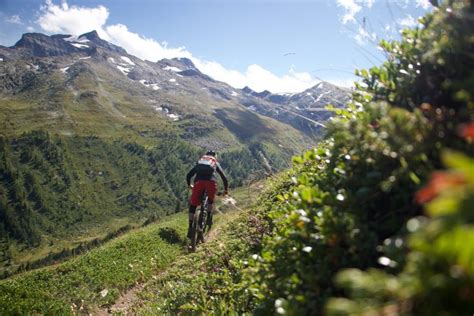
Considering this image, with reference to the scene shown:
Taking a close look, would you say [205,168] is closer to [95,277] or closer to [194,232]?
[194,232]

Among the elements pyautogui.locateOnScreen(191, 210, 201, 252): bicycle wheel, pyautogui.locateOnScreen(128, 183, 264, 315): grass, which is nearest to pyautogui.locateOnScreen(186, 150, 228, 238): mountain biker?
pyautogui.locateOnScreen(191, 210, 201, 252): bicycle wheel

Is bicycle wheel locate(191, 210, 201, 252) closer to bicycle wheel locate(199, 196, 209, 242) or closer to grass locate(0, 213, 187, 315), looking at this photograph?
bicycle wheel locate(199, 196, 209, 242)

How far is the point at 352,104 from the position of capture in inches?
182

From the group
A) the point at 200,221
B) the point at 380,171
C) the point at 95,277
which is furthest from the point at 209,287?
the point at 95,277

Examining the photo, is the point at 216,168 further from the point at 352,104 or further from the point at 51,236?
the point at 51,236

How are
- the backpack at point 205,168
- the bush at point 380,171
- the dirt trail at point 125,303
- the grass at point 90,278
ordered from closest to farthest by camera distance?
1. the bush at point 380,171
2. the grass at point 90,278
3. the dirt trail at point 125,303
4. the backpack at point 205,168

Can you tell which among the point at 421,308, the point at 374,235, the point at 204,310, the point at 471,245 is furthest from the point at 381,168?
the point at 204,310

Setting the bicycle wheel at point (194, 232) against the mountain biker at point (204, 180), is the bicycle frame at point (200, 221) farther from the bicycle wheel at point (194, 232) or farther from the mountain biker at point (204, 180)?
the mountain biker at point (204, 180)

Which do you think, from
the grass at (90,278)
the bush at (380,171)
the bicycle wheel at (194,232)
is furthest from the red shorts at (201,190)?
the bush at (380,171)

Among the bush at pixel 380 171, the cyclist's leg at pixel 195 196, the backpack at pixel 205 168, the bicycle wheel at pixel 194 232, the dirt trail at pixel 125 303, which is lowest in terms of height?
the dirt trail at pixel 125 303

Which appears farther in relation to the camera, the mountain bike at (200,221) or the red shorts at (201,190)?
the mountain bike at (200,221)

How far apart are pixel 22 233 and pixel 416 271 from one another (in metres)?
217

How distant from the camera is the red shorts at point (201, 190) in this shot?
15.9m

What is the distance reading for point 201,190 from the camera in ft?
52.6
